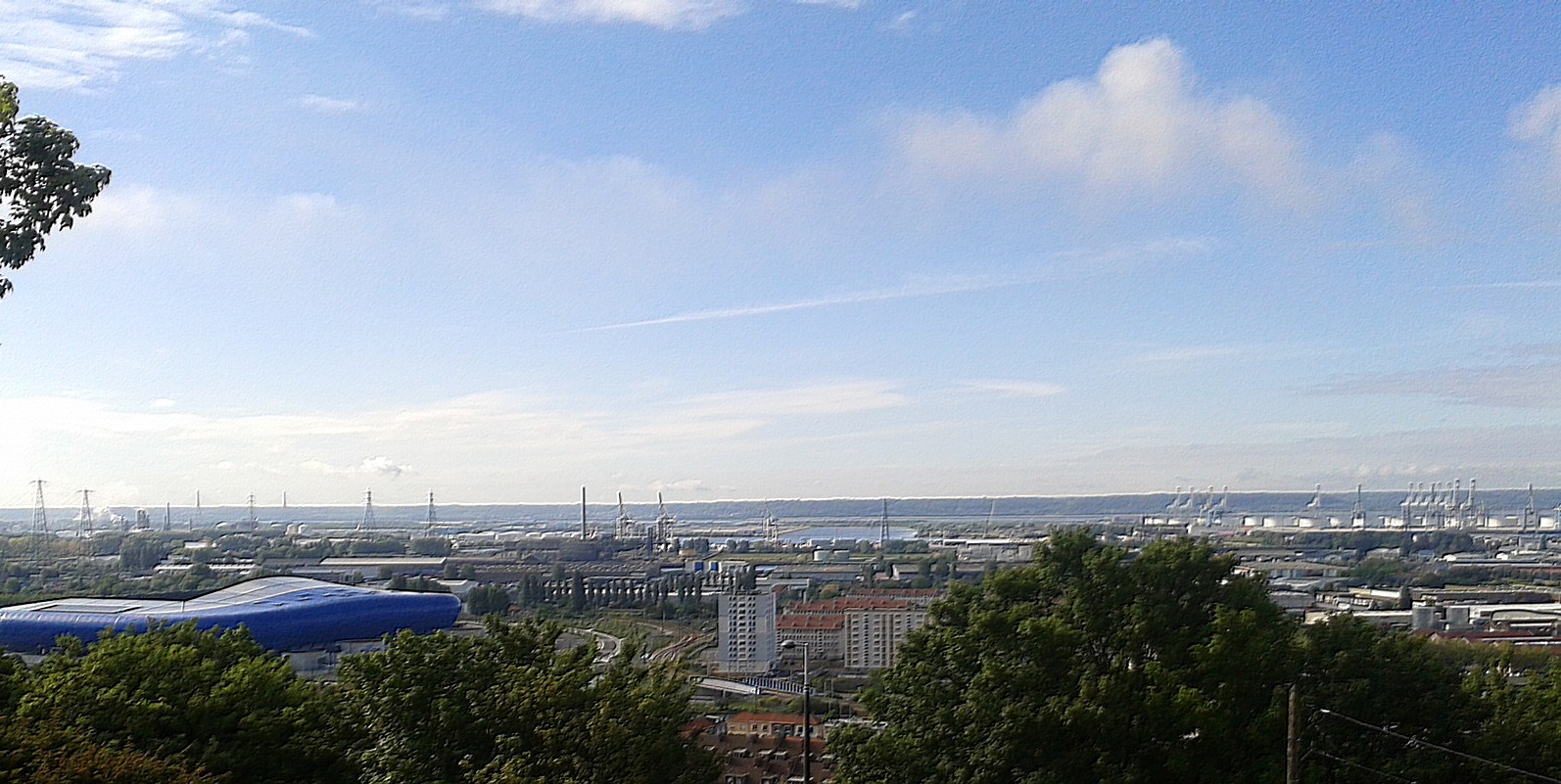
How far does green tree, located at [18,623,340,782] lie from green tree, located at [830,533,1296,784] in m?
5.04

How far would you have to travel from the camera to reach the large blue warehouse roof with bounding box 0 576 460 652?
39375mm

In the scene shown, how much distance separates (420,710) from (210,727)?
1.77 m

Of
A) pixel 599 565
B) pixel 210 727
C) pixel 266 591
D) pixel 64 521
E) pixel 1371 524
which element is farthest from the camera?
pixel 64 521

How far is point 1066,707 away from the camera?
39.6ft

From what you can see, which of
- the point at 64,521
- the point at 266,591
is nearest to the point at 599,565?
the point at 266,591

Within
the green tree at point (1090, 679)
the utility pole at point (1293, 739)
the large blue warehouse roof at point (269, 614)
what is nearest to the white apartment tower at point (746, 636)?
the large blue warehouse roof at point (269, 614)

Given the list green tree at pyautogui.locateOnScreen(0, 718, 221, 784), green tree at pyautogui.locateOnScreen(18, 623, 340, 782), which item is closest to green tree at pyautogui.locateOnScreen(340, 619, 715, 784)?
green tree at pyautogui.locateOnScreen(18, 623, 340, 782)

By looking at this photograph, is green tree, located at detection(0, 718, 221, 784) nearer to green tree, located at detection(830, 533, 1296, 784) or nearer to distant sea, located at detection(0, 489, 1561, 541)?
green tree, located at detection(830, 533, 1296, 784)

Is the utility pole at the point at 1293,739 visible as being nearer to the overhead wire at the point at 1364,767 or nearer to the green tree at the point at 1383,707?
the overhead wire at the point at 1364,767

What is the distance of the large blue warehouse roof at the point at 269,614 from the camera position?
39.4 meters

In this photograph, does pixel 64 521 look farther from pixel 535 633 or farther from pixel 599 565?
pixel 535 633

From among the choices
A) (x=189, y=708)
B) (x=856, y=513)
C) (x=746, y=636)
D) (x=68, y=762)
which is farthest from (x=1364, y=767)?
(x=856, y=513)

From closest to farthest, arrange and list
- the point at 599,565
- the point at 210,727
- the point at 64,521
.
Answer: the point at 210,727 < the point at 599,565 < the point at 64,521

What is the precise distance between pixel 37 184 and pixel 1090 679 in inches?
365
